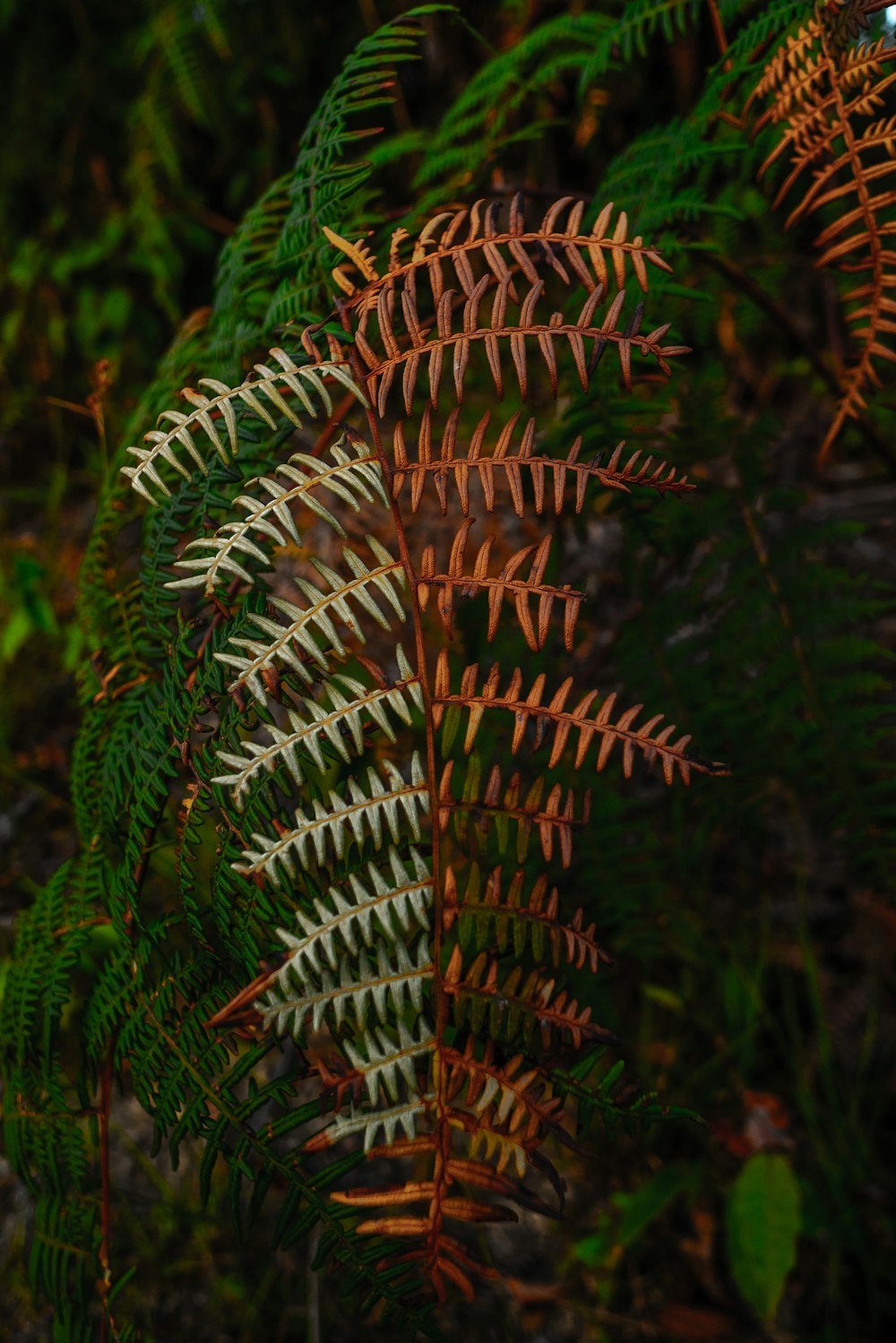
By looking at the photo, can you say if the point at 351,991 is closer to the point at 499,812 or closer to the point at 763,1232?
the point at 499,812

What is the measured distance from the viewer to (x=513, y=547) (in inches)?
66.2

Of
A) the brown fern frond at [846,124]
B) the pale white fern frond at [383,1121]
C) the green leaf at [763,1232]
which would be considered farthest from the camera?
the green leaf at [763,1232]

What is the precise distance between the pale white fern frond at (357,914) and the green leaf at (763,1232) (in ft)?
3.19

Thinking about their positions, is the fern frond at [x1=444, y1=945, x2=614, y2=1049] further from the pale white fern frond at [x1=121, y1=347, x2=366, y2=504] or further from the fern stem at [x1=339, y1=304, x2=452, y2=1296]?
the pale white fern frond at [x1=121, y1=347, x2=366, y2=504]

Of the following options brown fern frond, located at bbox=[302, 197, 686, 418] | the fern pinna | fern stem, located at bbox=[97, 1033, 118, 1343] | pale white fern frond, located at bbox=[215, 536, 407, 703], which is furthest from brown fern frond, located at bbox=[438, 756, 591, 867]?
fern stem, located at bbox=[97, 1033, 118, 1343]

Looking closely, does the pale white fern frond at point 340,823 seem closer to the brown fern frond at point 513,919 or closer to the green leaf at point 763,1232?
the brown fern frond at point 513,919

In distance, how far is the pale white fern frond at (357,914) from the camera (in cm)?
53

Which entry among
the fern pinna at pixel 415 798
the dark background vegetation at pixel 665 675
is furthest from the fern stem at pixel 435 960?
the dark background vegetation at pixel 665 675

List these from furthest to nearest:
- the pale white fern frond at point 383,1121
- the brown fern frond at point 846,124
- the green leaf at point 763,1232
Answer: the green leaf at point 763,1232, the brown fern frond at point 846,124, the pale white fern frond at point 383,1121

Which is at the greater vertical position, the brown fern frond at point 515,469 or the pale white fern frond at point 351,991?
the brown fern frond at point 515,469

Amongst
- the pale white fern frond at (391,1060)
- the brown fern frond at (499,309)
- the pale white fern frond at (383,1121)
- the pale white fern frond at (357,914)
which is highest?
the brown fern frond at (499,309)

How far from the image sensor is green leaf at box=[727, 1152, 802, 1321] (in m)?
1.14

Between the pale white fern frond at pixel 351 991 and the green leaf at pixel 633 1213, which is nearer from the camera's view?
the pale white fern frond at pixel 351 991

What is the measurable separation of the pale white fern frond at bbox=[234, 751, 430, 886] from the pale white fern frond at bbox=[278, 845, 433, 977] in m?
0.02
